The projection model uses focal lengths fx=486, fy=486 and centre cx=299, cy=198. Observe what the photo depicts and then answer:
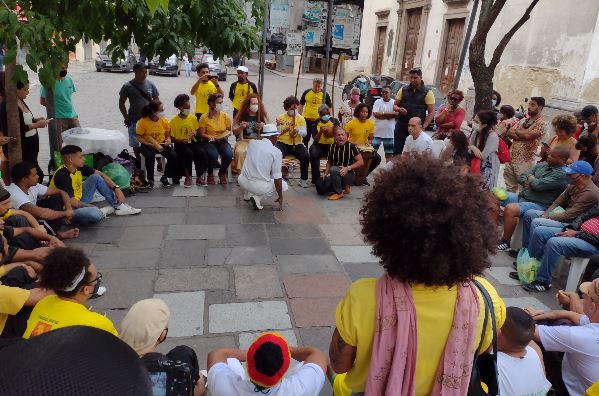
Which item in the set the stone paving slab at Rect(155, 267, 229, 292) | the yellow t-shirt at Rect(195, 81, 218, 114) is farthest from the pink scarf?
the yellow t-shirt at Rect(195, 81, 218, 114)

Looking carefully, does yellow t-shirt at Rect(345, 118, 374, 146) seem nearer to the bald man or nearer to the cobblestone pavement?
the bald man

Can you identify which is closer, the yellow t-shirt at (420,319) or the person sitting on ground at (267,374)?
the yellow t-shirt at (420,319)

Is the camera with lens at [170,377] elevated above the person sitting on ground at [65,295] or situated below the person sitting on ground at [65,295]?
below

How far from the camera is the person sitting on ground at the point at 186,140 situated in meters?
7.23

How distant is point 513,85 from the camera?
1510cm

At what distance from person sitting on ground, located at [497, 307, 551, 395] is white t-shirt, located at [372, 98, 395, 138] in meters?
6.32

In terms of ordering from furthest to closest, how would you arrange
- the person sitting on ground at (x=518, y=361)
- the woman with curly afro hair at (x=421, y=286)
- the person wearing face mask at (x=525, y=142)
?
the person wearing face mask at (x=525, y=142)
the person sitting on ground at (x=518, y=361)
the woman with curly afro hair at (x=421, y=286)

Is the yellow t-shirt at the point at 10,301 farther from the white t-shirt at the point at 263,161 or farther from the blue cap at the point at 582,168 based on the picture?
the blue cap at the point at 582,168

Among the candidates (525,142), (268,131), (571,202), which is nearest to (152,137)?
(268,131)

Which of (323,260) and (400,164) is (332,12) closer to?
(323,260)

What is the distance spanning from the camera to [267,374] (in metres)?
2.06

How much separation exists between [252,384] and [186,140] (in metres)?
5.56

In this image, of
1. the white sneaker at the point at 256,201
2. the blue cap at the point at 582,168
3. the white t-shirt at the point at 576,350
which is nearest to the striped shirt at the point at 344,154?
the white sneaker at the point at 256,201

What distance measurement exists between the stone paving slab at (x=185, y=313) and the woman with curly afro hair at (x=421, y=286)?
2.24 m
